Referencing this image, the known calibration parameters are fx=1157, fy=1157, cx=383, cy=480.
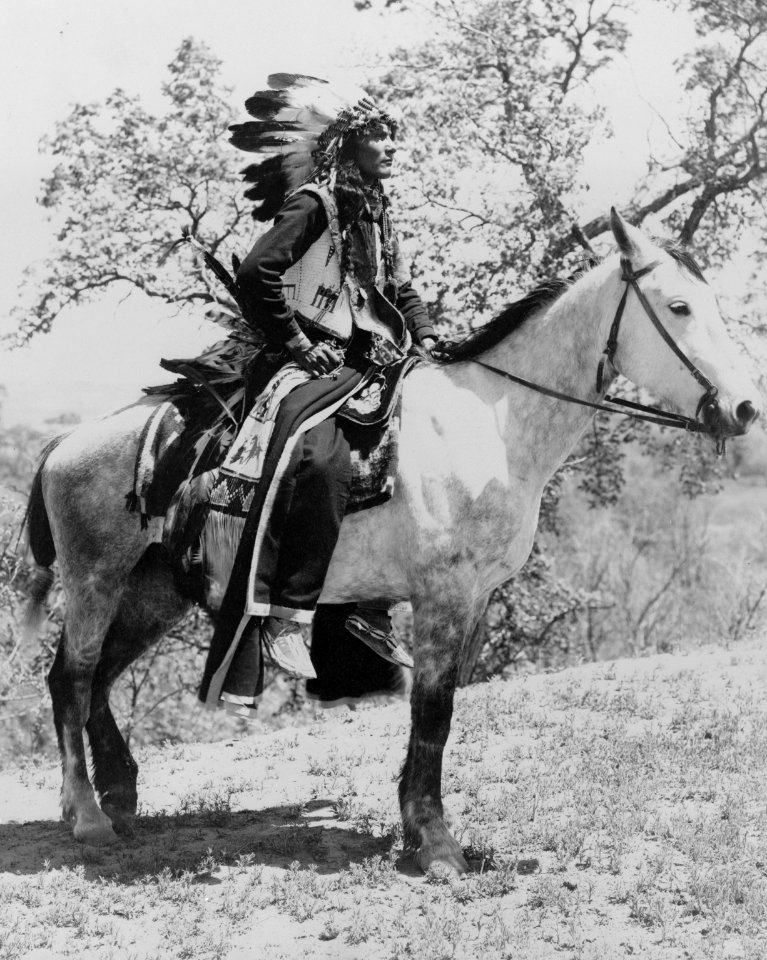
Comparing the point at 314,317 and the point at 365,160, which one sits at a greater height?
the point at 365,160

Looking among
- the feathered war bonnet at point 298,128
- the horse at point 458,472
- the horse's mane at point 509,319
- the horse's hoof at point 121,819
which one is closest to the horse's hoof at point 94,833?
the horse at point 458,472

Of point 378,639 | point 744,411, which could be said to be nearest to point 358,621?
point 378,639

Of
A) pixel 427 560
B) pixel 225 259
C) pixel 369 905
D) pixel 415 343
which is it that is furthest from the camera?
→ pixel 225 259

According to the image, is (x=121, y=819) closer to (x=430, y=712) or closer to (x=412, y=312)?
(x=430, y=712)

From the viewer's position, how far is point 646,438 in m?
15.0

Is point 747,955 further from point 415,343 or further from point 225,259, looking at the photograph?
point 225,259

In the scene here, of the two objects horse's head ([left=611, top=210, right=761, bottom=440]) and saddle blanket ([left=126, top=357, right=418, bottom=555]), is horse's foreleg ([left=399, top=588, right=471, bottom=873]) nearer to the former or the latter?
saddle blanket ([left=126, top=357, right=418, bottom=555])

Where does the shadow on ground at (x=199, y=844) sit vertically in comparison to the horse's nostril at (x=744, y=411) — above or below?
below

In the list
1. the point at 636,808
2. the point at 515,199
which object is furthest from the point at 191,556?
the point at 515,199

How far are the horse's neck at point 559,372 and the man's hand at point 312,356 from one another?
3.13 ft

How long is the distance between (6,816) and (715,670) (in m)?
5.60

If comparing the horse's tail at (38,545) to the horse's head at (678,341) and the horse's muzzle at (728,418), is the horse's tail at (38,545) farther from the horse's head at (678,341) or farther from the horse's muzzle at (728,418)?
the horse's muzzle at (728,418)

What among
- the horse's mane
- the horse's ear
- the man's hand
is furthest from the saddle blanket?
the horse's ear

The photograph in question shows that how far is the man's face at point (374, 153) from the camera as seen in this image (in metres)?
6.12
